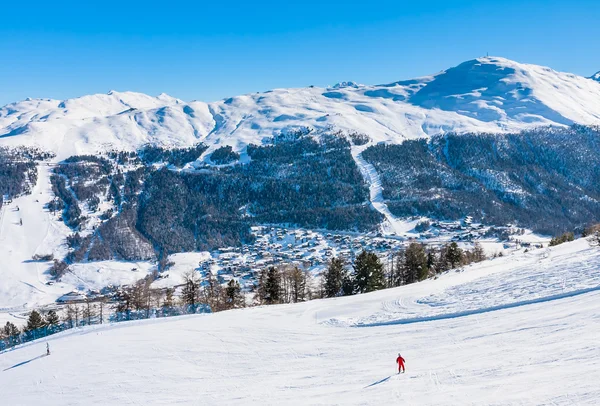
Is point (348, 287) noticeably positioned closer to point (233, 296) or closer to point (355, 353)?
point (233, 296)

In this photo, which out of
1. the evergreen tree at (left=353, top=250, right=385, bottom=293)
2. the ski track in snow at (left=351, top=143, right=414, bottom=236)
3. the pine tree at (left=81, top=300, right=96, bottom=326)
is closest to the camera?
the pine tree at (left=81, top=300, right=96, bottom=326)

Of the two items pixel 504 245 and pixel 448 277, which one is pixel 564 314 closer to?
pixel 448 277

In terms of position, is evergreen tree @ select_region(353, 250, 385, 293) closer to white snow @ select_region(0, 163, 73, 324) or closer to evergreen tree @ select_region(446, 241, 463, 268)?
evergreen tree @ select_region(446, 241, 463, 268)

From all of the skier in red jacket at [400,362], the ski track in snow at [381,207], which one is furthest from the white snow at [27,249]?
the skier in red jacket at [400,362]

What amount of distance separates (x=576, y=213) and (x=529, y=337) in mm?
168634

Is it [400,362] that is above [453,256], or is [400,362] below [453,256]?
below

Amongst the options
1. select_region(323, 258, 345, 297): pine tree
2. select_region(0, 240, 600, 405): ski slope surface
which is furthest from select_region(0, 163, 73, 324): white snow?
select_region(0, 240, 600, 405): ski slope surface

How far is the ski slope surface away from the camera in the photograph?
65.4 feet

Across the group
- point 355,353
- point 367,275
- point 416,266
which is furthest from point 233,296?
point 355,353

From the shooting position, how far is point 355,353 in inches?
1082

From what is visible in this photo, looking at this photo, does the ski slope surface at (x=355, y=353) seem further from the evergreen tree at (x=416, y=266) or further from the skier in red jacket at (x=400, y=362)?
the evergreen tree at (x=416, y=266)

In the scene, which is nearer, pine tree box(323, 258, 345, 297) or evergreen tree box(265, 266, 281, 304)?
evergreen tree box(265, 266, 281, 304)

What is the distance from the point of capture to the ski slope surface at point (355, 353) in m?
19.9

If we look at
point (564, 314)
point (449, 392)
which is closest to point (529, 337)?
point (564, 314)
